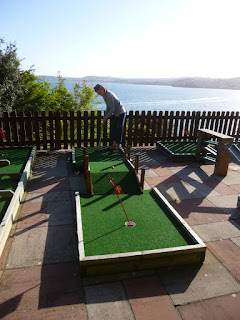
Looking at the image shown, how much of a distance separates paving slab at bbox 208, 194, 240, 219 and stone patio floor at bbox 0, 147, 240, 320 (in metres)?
0.02

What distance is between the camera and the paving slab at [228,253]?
136 inches

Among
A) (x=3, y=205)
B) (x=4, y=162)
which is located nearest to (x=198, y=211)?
(x=3, y=205)

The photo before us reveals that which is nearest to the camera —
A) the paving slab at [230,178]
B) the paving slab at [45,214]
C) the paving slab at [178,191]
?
the paving slab at [45,214]

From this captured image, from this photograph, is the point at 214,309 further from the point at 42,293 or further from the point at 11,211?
the point at 11,211

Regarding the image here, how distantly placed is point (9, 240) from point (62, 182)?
96.6 inches

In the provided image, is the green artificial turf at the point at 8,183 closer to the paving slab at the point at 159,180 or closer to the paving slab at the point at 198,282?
the paving slab at the point at 159,180

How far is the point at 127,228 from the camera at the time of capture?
395cm

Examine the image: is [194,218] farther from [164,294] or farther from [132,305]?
[132,305]

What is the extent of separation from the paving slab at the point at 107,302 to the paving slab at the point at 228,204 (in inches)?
117

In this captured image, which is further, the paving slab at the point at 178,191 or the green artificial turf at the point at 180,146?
the green artificial turf at the point at 180,146

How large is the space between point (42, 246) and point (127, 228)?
4.49ft

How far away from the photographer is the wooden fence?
338 inches

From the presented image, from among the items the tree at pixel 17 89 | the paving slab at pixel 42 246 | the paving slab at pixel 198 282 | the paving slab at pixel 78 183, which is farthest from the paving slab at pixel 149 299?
the tree at pixel 17 89

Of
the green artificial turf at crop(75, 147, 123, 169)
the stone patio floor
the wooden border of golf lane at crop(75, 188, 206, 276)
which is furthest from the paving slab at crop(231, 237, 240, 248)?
the green artificial turf at crop(75, 147, 123, 169)
